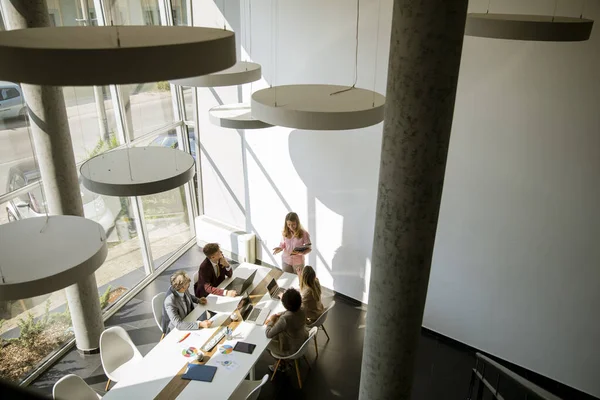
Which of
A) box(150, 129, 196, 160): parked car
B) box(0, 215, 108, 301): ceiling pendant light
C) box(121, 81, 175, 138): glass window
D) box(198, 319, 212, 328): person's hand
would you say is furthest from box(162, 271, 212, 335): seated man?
box(150, 129, 196, 160): parked car

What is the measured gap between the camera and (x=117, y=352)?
5918mm

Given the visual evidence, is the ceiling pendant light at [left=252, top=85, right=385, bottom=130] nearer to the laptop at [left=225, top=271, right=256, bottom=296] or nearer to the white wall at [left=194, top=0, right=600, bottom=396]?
the white wall at [left=194, top=0, right=600, bottom=396]

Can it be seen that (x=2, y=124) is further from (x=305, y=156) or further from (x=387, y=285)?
(x=387, y=285)

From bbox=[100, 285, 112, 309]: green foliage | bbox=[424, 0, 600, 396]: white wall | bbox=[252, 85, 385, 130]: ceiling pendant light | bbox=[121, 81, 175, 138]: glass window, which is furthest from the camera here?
bbox=[121, 81, 175, 138]: glass window

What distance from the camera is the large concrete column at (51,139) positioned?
5109 mm

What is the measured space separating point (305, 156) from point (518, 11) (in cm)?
365

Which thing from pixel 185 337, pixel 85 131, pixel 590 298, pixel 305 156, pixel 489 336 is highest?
pixel 85 131

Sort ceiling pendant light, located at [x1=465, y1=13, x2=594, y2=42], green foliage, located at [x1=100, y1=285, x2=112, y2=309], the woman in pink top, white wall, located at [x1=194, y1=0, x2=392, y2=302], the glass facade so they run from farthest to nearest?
green foliage, located at [x1=100, y1=285, x2=112, y2=309] < the woman in pink top < white wall, located at [x1=194, y1=0, x2=392, y2=302] < the glass facade < ceiling pendant light, located at [x1=465, y1=13, x2=594, y2=42]

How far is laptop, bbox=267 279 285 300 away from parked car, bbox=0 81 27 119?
3.78 m

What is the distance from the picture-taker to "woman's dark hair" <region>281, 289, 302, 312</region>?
18.6 ft

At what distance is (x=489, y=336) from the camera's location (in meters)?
6.81

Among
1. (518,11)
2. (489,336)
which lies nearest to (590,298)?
(489,336)

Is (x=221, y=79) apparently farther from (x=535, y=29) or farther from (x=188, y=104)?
(x=188, y=104)

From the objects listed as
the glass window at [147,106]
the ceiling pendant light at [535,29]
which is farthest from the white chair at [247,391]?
the glass window at [147,106]
